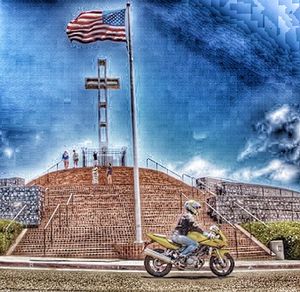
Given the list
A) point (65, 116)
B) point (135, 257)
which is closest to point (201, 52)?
point (65, 116)

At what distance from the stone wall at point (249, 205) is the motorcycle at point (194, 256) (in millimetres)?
6809

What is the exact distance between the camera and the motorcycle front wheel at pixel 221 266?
10.0 meters

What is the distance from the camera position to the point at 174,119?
14906 mm

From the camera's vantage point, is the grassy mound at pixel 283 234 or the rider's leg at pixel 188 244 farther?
the grassy mound at pixel 283 234

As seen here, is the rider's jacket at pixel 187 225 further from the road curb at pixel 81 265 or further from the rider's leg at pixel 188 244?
the road curb at pixel 81 265

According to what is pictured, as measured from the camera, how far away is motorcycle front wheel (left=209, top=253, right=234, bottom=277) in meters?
10.0

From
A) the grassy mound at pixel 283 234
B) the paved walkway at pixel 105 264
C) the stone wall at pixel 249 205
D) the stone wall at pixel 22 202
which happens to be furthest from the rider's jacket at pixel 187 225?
the stone wall at pixel 22 202

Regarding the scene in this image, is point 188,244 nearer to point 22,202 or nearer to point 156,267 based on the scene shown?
point 156,267

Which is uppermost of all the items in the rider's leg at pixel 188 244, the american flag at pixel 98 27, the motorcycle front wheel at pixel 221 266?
the american flag at pixel 98 27

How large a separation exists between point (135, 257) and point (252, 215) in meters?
4.37

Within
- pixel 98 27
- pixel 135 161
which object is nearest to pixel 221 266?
pixel 135 161

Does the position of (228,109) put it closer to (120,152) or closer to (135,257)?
(135,257)

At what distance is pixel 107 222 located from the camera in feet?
53.9

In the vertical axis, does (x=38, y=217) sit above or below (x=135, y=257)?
above
